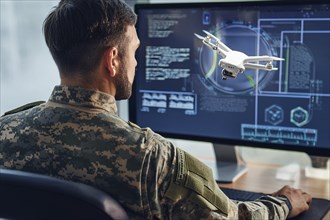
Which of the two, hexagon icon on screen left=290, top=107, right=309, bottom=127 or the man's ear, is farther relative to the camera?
hexagon icon on screen left=290, top=107, right=309, bottom=127

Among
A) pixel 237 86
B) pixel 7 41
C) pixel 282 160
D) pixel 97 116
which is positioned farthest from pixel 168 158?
pixel 282 160

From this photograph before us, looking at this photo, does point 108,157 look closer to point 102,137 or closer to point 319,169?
point 102,137

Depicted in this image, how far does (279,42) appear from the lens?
5.21 feet

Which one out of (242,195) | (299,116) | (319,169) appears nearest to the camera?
(242,195)

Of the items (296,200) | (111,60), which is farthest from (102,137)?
(296,200)

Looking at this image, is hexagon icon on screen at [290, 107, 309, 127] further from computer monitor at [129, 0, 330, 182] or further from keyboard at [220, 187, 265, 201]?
keyboard at [220, 187, 265, 201]

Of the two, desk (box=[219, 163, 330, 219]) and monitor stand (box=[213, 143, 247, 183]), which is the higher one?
monitor stand (box=[213, 143, 247, 183])

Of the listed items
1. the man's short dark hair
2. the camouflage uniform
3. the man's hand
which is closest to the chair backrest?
the camouflage uniform

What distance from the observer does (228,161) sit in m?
1.85

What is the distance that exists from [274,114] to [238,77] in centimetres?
16

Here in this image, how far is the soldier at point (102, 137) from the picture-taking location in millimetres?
1004

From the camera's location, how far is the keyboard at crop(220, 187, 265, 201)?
1.46 m

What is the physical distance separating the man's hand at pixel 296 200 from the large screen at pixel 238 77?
25cm

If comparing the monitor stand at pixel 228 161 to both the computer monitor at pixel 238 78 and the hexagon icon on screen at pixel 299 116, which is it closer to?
the computer monitor at pixel 238 78
